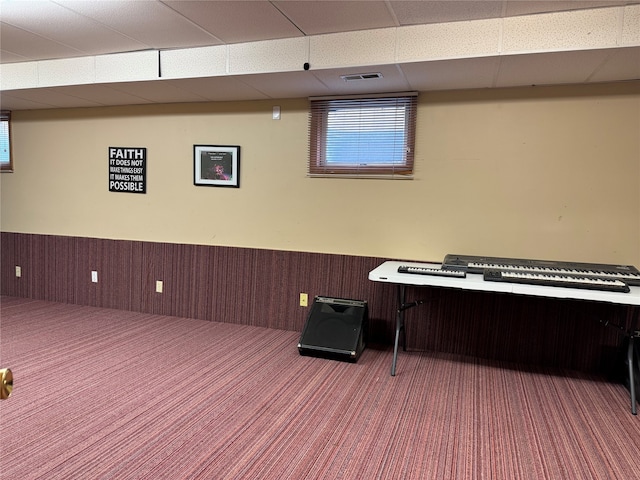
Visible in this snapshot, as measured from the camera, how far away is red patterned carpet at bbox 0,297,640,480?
6.61 feet

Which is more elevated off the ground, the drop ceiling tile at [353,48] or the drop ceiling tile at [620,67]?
the drop ceiling tile at [353,48]

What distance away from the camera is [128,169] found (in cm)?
453

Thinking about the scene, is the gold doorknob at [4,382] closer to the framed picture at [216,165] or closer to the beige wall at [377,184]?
the beige wall at [377,184]

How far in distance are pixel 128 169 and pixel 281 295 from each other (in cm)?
209

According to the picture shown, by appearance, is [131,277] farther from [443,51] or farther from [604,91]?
[604,91]

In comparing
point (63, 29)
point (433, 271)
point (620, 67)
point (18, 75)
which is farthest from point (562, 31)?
point (18, 75)

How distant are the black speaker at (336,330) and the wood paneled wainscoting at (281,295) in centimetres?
26

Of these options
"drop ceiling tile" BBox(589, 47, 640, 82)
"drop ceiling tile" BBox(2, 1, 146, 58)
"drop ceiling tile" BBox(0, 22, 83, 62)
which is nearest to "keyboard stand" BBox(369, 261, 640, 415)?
"drop ceiling tile" BBox(589, 47, 640, 82)

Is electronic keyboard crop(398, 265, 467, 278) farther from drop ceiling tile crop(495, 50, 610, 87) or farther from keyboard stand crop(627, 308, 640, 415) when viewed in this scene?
drop ceiling tile crop(495, 50, 610, 87)

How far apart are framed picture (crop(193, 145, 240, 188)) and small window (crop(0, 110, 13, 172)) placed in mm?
2434

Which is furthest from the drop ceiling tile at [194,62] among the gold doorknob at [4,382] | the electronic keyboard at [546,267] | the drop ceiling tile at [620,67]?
the gold doorknob at [4,382]

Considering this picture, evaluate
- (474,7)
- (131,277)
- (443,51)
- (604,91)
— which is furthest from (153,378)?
(604,91)

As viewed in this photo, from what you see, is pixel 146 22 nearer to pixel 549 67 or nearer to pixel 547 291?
pixel 549 67

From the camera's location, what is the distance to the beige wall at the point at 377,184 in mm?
3213
